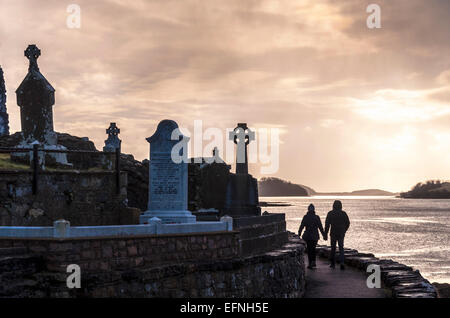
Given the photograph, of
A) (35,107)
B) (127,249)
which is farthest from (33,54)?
(127,249)

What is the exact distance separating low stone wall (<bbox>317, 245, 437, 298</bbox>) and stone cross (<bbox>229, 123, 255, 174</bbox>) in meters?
4.84

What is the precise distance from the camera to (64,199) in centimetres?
1752

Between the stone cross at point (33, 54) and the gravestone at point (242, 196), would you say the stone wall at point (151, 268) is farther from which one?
the stone cross at point (33, 54)

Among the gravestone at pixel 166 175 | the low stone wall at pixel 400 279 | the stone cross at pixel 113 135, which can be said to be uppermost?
the stone cross at pixel 113 135

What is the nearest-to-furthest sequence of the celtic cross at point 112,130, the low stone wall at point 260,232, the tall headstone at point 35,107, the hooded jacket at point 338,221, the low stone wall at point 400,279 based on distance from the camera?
the low stone wall at point 260,232 → the low stone wall at point 400,279 → the hooded jacket at point 338,221 → the tall headstone at point 35,107 → the celtic cross at point 112,130

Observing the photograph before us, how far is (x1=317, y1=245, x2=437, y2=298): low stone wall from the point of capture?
14.0 metres

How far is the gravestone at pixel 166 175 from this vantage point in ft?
45.9

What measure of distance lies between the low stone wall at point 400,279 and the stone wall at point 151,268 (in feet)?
10.3

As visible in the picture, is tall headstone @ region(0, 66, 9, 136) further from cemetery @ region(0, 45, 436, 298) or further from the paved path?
the paved path

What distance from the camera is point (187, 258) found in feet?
38.2

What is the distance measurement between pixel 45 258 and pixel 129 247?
5.17ft

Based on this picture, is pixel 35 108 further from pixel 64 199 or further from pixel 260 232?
pixel 260 232
